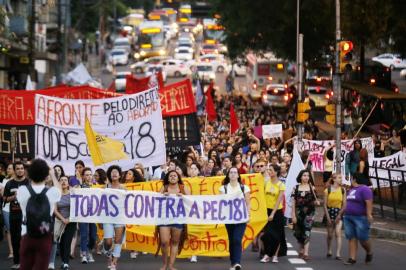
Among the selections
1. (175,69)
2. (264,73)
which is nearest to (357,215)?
(264,73)

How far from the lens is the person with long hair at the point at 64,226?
1852 cm

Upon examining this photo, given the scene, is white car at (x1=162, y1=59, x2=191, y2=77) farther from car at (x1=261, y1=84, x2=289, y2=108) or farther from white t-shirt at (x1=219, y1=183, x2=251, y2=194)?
white t-shirt at (x1=219, y1=183, x2=251, y2=194)

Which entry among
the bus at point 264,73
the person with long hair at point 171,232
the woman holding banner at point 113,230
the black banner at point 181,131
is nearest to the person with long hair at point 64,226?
the woman holding banner at point 113,230

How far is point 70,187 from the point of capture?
19234mm

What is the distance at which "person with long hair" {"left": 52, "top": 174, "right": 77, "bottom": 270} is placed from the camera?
1852cm

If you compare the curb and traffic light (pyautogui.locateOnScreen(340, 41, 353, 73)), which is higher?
traffic light (pyautogui.locateOnScreen(340, 41, 353, 73))

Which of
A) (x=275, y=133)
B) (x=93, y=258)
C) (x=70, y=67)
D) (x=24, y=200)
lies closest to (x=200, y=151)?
(x=275, y=133)

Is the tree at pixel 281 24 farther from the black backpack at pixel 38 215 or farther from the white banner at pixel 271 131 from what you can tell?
the black backpack at pixel 38 215

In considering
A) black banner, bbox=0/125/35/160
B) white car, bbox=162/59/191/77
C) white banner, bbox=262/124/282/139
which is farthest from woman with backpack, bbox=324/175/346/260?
white car, bbox=162/59/191/77

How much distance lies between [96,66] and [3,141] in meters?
86.2

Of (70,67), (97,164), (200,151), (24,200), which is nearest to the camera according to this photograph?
(24,200)

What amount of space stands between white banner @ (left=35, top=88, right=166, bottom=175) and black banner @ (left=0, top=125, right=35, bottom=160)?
0.34 metres

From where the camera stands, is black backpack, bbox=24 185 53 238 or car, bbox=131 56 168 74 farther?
car, bbox=131 56 168 74

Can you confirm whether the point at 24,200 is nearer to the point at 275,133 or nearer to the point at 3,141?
the point at 3,141
